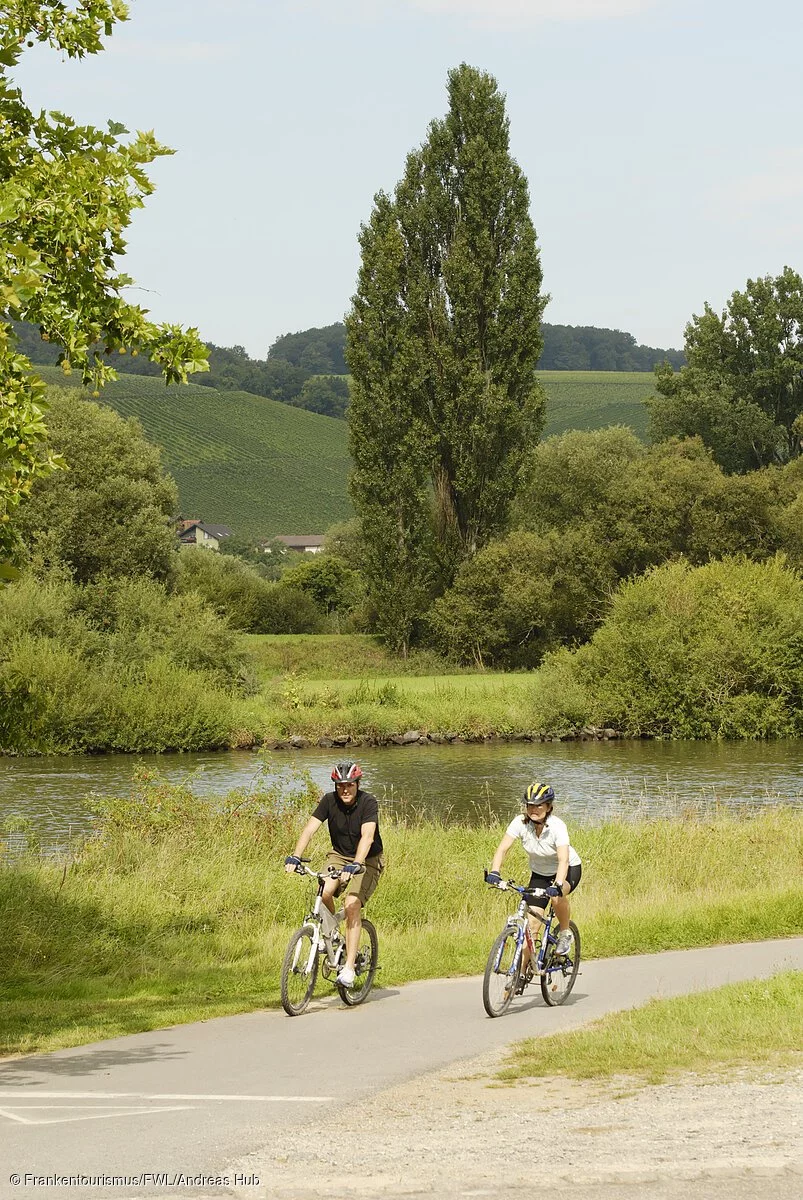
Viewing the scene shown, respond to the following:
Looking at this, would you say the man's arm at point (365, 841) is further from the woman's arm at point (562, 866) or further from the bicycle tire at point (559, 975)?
the bicycle tire at point (559, 975)

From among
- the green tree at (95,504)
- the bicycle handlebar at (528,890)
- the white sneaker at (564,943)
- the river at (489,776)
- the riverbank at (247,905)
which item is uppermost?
the green tree at (95,504)

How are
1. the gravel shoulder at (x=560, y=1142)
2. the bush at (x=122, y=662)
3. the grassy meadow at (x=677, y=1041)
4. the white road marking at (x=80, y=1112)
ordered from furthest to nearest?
1. the bush at (x=122, y=662)
2. the grassy meadow at (x=677, y=1041)
3. the white road marking at (x=80, y=1112)
4. the gravel shoulder at (x=560, y=1142)

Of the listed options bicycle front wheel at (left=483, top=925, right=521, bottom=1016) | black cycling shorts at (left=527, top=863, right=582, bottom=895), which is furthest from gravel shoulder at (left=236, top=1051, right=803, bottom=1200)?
black cycling shorts at (left=527, top=863, right=582, bottom=895)

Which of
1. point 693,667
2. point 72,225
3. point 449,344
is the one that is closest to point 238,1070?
point 72,225

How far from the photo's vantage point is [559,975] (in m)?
13.3

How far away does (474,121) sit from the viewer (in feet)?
220

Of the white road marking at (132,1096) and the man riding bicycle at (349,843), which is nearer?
the white road marking at (132,1096)

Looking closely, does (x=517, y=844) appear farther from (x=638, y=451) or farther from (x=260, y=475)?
(x=260, y=475)

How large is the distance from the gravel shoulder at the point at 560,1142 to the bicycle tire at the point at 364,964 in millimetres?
3814

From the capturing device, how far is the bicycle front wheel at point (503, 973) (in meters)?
12.2

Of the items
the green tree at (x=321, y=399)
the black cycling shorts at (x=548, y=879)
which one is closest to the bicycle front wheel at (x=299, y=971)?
the black cycling shorts at (x=548, y=879)

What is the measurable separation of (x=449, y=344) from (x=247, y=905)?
4978 cm

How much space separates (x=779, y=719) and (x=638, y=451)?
36400 mm

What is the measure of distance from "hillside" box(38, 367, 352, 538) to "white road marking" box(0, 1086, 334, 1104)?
455 ft
